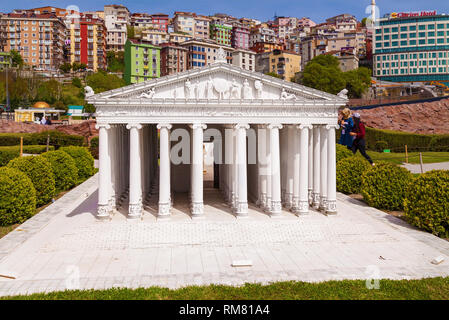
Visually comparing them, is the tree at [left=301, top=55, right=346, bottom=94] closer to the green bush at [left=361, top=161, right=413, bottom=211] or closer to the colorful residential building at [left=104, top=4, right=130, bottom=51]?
the green bush at [left=361, top=161, right=413, bottom=211]

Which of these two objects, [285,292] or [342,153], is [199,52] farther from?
[285,292]

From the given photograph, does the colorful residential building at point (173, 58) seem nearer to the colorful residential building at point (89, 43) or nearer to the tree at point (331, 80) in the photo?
the colorful residential building at point (89, 43)

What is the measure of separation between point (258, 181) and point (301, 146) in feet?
13.1

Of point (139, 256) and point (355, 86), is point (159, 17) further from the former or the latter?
point (139, 256)

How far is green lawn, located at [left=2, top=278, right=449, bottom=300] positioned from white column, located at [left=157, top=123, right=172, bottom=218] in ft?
28.8

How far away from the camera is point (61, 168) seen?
111 feet

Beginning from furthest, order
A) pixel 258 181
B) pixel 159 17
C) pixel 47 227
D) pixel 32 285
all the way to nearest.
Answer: pixel 159 17 < pixel 258 181 < pixel 47 227 < pixel 32 285

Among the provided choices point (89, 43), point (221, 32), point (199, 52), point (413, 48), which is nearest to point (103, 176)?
point (199, 52)

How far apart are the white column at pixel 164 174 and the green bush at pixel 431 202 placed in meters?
13.9

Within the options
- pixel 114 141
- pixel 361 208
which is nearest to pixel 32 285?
pixel 114 141

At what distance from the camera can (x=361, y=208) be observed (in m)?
27.6

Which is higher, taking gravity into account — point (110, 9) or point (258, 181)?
point (110, 9)

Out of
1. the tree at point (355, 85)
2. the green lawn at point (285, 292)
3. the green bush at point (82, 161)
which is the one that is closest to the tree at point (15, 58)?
the green bush at point (82, 161)

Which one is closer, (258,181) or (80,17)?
(258,181)
